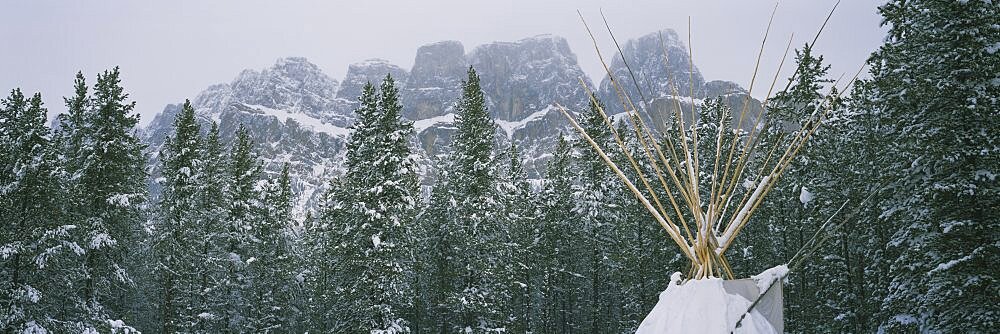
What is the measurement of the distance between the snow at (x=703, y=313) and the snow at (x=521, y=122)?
173 m

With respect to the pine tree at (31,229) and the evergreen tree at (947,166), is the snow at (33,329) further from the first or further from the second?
the evergreen tree at (947,166)

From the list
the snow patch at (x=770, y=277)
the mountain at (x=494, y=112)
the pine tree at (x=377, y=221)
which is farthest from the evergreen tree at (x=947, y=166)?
the mountain at (x=494, y=112)

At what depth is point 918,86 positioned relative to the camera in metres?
9.62

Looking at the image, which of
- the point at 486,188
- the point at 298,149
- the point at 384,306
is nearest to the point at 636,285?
the point at 486,188

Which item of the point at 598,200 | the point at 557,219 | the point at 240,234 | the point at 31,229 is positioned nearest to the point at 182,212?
the point at 240,234

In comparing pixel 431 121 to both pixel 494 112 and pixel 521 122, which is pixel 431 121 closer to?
pixel 494 112

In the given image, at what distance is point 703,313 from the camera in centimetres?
223

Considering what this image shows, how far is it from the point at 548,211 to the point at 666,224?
78.0 feet

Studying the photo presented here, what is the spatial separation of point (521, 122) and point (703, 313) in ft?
611

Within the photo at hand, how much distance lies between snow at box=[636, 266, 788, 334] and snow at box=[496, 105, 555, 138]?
173m

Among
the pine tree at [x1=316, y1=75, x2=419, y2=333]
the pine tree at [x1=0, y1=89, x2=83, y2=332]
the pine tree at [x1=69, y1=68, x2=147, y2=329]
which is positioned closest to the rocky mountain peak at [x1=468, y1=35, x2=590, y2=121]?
the pine tree at [x1=316, y1=75, x2=419, y2=333]

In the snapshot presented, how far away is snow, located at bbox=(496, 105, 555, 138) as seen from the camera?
179250mm

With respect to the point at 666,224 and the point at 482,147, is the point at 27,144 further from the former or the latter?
the point at 666,224

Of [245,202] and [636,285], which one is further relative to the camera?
[636,285]
